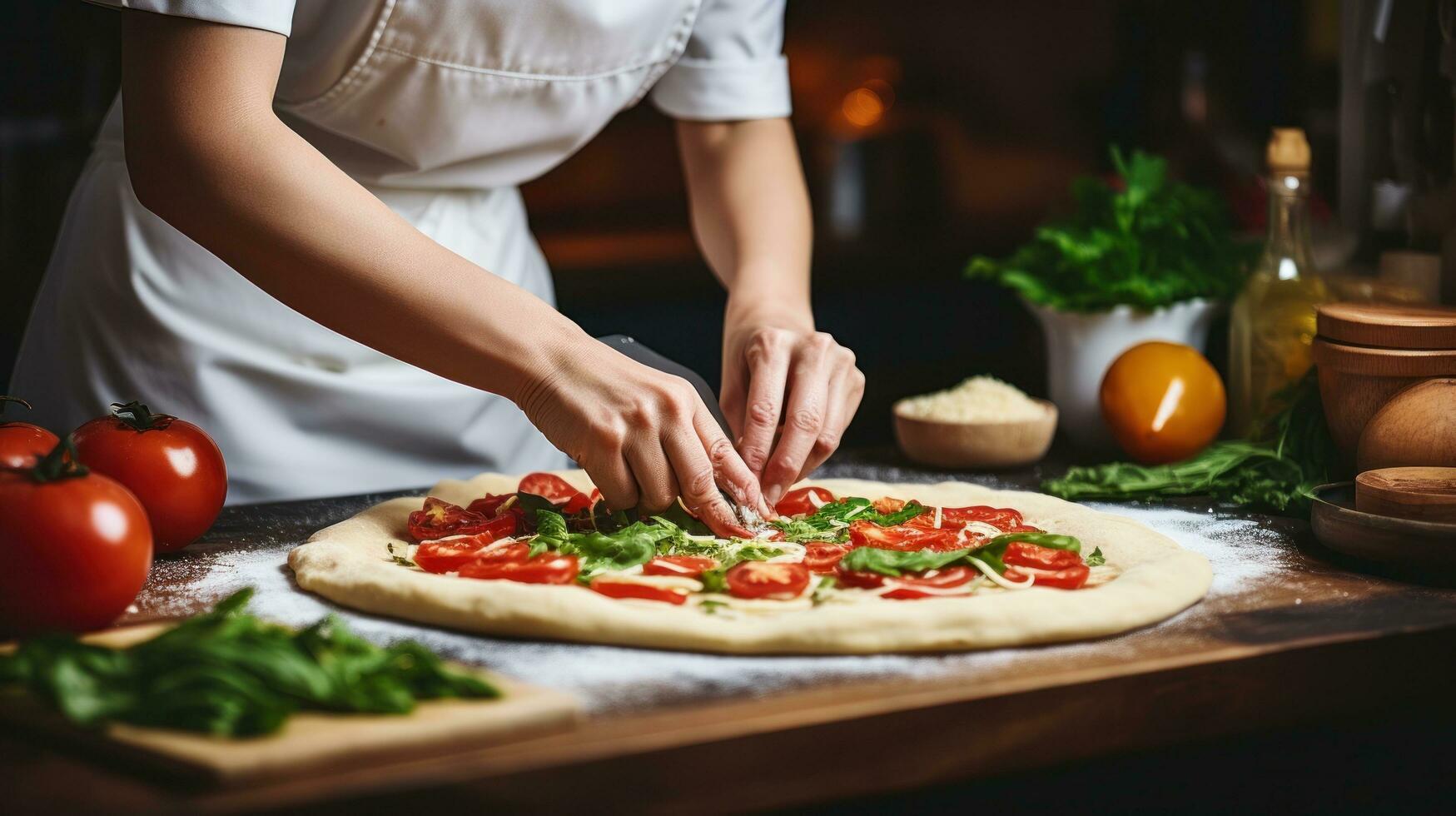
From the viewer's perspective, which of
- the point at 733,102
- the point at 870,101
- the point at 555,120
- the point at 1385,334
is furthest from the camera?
the point at 870,101

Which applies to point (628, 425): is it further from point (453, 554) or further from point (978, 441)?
point (978, 441)

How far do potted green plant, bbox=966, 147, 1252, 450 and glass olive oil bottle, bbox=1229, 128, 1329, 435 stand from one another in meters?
0.14

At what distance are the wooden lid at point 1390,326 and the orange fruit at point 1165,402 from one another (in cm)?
23

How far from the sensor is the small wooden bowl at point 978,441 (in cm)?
185

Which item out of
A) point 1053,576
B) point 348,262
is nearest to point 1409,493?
point 1053,576

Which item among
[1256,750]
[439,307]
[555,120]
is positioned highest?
[555,120]

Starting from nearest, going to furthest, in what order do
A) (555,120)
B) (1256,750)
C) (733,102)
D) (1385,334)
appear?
(1256,750)
(1385,334)
(555,120)
(733,102)

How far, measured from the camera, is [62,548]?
1068mm

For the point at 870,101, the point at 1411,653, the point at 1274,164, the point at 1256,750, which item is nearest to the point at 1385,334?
the point at 1274,164

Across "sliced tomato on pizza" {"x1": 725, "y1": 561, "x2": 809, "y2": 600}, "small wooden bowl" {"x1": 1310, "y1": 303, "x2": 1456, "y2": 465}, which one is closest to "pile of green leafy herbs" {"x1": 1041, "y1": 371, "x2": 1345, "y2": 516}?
"small wooden bowl" {"x1": 1310, "y1": 303, "x2": 1456, "y2": 465}

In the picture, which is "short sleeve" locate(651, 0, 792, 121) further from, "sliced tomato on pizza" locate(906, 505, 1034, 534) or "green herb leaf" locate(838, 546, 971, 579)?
"green herb leaf" locate(838, 546, 971, 579)

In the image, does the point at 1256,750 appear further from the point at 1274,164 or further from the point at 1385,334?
the point at 1274,164

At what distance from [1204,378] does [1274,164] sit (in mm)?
306

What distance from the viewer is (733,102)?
198 centimetres
